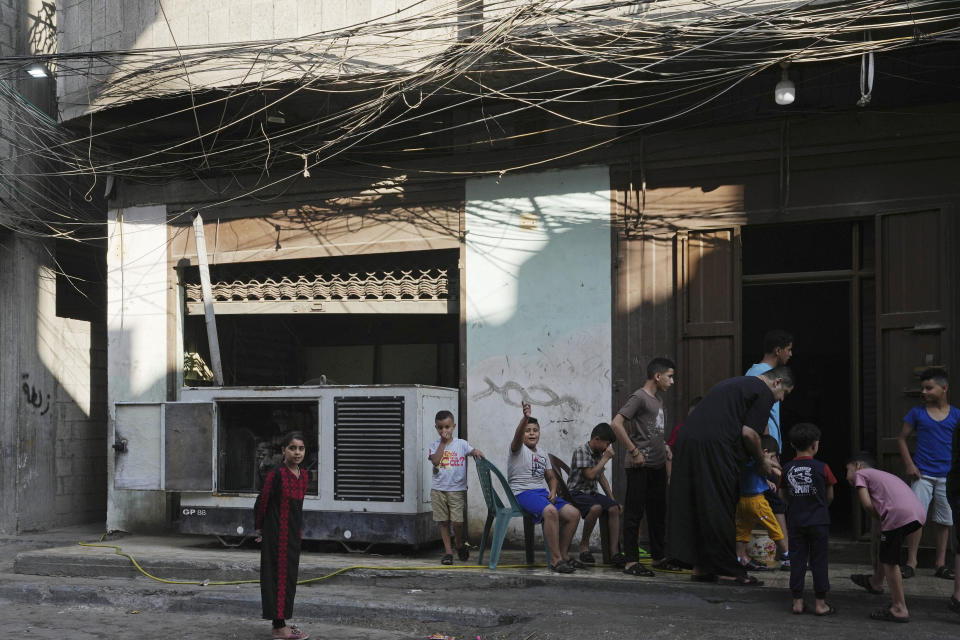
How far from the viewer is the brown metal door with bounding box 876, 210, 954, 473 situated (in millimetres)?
8594

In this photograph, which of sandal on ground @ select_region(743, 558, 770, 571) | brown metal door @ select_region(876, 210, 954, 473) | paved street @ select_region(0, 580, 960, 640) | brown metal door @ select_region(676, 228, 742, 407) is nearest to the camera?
paved street @ select_region(0, 580, 960, 640)

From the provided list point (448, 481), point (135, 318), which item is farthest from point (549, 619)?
point (135, 318)

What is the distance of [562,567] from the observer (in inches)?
318

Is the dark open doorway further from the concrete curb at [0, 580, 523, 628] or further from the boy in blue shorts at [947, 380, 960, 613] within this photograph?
the concrete curb at [0, 580, 523, 628]

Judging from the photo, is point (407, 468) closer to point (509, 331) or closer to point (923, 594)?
point (509, 331)

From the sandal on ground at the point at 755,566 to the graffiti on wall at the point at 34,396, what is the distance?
911 cm

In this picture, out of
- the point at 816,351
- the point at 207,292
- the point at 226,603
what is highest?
the point at 207,292

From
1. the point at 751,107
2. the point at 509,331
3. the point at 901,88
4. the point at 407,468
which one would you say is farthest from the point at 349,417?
the point at 901,88

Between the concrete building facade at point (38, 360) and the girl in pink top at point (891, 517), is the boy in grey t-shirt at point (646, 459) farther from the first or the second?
the concrete building facade at point (38, 360)

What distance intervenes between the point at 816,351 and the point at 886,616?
6.80 meters

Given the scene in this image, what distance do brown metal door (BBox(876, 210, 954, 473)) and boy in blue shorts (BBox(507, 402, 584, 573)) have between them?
2838mm

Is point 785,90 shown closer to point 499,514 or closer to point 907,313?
point 907,313

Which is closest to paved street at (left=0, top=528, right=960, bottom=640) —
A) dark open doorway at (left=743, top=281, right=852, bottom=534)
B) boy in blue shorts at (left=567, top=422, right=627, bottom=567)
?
boy in blue shorts at (left=567, top=422, right=627, bottom=567)

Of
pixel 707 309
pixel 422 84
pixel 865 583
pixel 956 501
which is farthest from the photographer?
pixel 707 309
